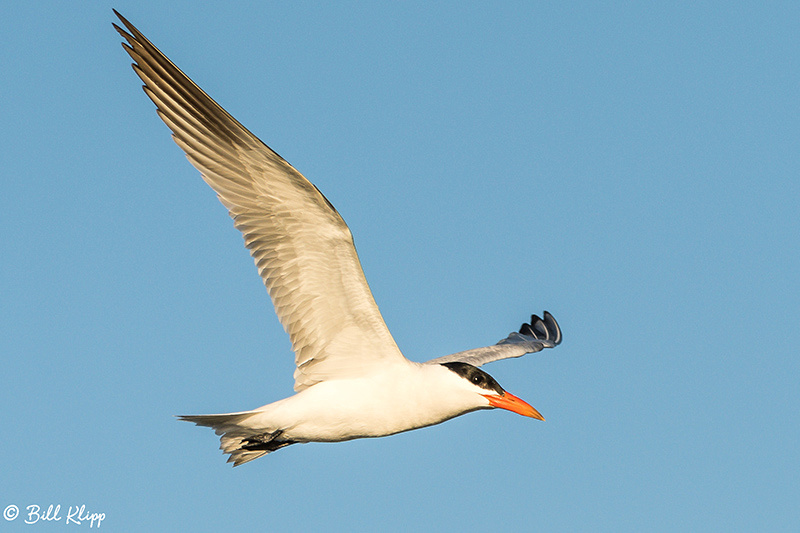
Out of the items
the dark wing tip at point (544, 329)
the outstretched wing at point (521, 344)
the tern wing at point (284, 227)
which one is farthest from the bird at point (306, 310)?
the dark wing tip at point (544, 329)

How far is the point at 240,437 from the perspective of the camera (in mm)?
9172

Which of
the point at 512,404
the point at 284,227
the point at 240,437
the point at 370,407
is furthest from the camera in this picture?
the point at 240,437

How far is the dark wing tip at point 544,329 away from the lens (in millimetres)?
15281

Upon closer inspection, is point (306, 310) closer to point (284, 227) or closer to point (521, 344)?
point (284, 227)

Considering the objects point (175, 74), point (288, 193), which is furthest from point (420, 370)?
point (175, 74)

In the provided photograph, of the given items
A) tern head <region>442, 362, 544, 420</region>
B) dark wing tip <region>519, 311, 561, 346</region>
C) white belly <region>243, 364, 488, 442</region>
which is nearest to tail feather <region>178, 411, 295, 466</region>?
white belly <region>243, 364, 488, 442</region>

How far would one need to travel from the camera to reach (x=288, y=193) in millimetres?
8102

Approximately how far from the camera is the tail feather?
866 cm

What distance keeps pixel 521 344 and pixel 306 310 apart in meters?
5.84

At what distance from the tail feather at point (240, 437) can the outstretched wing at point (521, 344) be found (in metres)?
3.04

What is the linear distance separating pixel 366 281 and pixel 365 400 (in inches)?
50.2

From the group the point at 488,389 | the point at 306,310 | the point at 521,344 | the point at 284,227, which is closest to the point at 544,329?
the point at 521,344

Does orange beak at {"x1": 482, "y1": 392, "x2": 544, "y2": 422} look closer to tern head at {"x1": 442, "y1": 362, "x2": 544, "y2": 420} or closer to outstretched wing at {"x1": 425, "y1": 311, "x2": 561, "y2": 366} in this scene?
tern head at {"x1": 442, "y1": 362, "x2": 544, "y2": 420}

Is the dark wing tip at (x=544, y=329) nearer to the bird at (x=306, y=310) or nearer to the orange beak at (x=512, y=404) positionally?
the orange beak at (x=512, y=404)
